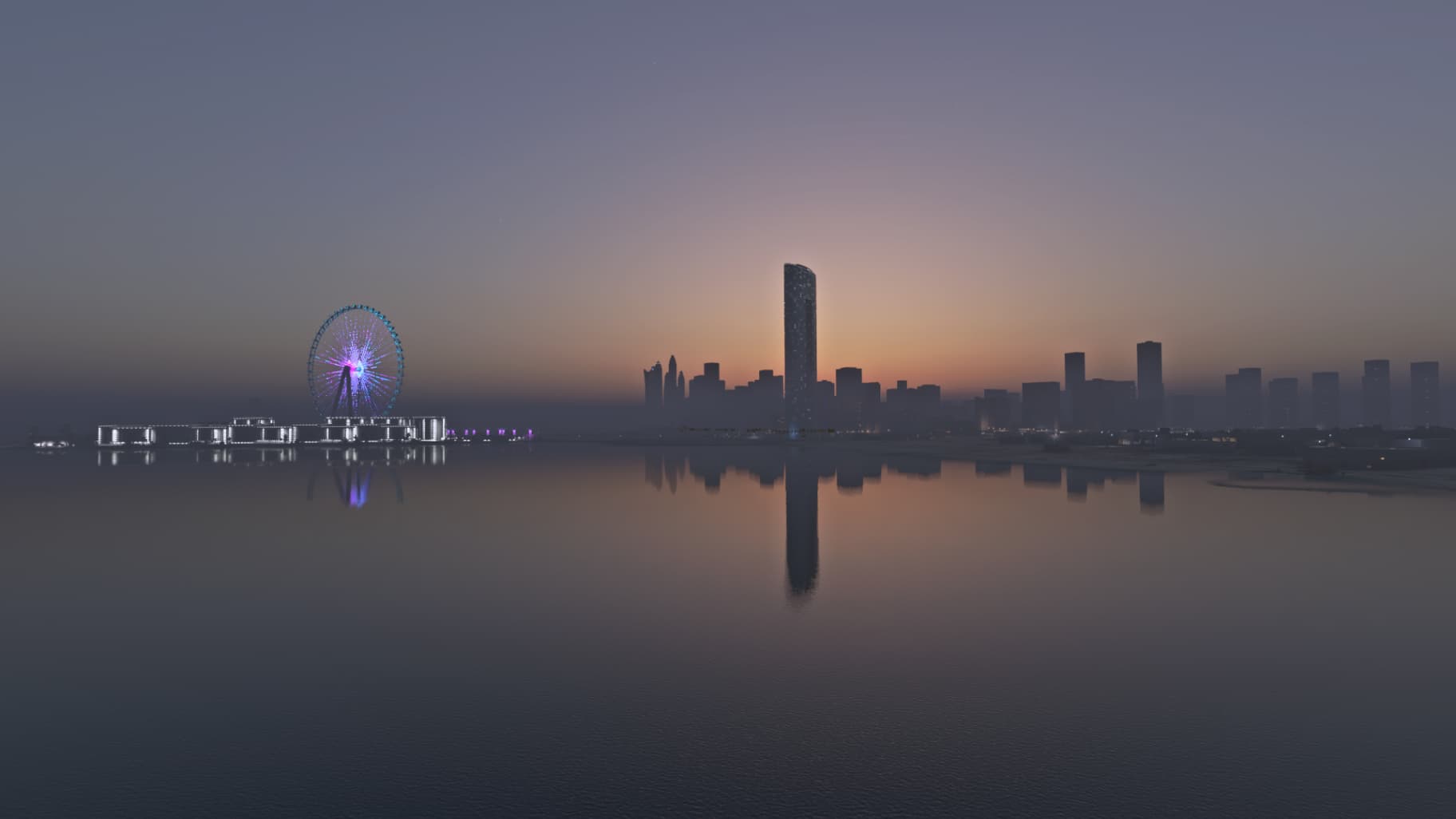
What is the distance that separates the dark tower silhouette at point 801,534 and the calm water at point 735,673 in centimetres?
33

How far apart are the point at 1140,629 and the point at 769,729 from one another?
13.8 m

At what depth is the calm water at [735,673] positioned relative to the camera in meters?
13.4

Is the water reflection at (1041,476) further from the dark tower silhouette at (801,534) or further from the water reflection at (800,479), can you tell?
the dark tower silhouette at (801,534)

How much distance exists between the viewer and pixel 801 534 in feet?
158

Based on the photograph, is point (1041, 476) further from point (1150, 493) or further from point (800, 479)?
point (800, 479)

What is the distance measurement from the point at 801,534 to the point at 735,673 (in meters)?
28.3

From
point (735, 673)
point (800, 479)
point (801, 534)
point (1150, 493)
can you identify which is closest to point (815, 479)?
point (800, 479)

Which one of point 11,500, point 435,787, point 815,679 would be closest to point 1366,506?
point 815,679

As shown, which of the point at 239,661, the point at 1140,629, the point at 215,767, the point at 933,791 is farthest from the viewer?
the point at 1140,629

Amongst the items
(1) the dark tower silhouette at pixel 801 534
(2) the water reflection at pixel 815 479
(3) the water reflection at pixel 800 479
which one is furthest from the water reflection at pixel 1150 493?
(1) the dark tower silhouette at pixel 801 534

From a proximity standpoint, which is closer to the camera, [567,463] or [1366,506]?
[1366,506]

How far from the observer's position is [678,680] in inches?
769

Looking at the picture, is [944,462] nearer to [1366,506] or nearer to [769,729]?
[1366,506]

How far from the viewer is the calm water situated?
44.1ft
